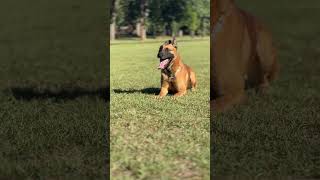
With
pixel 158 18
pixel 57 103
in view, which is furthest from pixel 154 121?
pixel 57 103

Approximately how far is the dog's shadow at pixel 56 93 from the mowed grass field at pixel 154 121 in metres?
1.90

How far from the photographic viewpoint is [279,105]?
19.5 feet

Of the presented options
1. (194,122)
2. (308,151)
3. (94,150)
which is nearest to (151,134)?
(194,122)

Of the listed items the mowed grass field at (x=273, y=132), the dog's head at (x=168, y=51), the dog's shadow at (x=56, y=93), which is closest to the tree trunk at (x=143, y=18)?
the dog's head at (x=168, y=51)

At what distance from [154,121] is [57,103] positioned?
235cm

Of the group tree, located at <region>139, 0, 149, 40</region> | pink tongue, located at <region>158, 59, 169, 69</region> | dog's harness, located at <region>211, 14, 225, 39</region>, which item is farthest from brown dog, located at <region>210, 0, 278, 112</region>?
tree, located at <region>139, 0, 149, 40</region>

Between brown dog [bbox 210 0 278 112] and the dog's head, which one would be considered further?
brown dog [bbox 210 0 278 112]

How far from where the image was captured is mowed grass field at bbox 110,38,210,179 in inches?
137

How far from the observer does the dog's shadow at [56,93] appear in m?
6.49

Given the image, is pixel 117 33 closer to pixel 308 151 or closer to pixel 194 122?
pixel 194 122

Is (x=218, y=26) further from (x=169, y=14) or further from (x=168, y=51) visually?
(x=168, y=51)

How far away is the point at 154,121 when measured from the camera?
4.17 metres

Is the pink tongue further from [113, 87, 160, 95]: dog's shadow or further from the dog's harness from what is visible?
the dog's harness

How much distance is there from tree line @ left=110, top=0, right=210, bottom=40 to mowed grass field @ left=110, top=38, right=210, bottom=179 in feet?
0.28
